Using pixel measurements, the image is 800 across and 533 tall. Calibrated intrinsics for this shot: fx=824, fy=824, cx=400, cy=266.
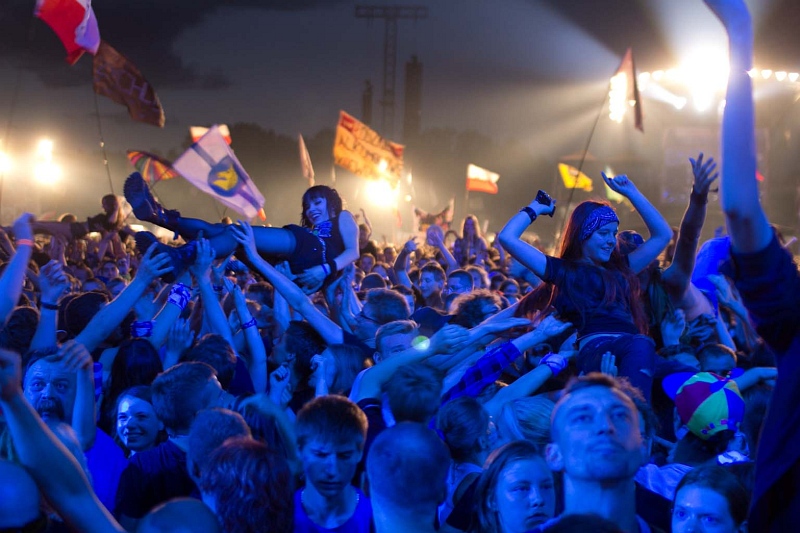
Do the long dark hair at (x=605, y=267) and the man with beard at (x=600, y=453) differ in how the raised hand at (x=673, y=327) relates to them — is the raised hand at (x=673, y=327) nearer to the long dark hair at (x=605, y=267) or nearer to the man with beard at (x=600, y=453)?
the long dark hair at (x=605, y=267)

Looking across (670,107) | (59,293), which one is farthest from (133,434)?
(670,107)

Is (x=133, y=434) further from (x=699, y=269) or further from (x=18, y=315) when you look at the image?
(x=699, y=269)

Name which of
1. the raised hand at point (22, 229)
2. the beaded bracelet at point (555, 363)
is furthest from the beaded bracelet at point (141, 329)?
the beaded bracelet at point (555, 363)

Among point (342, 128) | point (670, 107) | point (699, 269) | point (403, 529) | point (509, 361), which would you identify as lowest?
point (403, 529)

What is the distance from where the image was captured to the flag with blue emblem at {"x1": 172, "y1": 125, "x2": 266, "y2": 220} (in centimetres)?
1071

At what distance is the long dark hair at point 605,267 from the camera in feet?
15.4

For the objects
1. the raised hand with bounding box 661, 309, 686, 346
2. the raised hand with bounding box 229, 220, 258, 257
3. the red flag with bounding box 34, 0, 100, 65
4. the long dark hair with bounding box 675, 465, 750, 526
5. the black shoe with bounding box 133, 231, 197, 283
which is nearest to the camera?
the long dark hair with bounding box 675, 465, 750, 526

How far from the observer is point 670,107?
106ft

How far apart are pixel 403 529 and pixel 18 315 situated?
343cm

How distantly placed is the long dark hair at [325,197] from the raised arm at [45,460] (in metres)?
4.66

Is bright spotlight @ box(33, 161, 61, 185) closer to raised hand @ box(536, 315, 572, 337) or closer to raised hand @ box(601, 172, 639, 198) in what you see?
raised hand @ box(601, 172, 639, 198)

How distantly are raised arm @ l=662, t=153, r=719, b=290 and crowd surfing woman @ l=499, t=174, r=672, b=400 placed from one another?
332 millimetres

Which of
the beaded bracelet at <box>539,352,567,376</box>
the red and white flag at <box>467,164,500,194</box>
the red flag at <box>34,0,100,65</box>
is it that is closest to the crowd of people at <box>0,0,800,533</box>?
the beaded bracelet at <box>539,352,567,376</box>

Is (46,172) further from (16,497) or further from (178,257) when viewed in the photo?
(16,497)
